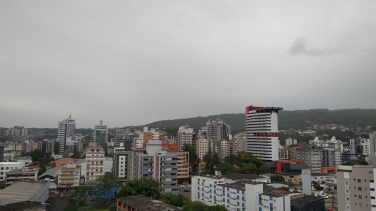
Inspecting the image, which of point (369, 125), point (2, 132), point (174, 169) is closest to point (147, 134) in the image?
point (174, 169)

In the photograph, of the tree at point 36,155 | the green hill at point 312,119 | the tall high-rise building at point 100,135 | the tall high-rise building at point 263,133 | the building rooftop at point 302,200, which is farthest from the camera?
the green hill at point 312,119

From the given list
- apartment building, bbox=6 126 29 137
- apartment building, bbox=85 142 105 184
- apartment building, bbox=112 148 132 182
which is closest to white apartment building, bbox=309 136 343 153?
apartment building, bbox=112 148 132 182

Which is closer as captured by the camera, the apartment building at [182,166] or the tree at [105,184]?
the tree at [105,184]

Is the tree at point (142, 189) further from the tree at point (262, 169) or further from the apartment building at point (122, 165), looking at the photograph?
the tree at point (262, 169)

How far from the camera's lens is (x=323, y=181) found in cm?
4238

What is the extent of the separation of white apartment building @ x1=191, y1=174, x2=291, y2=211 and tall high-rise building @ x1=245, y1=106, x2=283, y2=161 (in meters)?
26.7

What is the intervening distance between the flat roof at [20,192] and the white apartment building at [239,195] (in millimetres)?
18284

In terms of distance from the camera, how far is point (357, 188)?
2034cm

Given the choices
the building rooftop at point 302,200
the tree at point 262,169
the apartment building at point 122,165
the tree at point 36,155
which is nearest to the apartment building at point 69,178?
the apartment building at point 122,165

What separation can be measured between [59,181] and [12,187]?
8.82 metres

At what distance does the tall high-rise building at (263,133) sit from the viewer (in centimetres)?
5069

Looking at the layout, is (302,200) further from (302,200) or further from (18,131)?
(18,131)

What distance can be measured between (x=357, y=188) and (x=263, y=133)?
105 ft

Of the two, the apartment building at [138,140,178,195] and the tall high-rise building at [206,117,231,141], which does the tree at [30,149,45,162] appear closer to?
the apartment building at [138,140,178,195]
